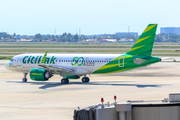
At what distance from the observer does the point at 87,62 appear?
47.5 metres

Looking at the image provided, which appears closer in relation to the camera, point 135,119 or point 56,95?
point 135,119

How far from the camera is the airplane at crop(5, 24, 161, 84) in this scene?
145ft

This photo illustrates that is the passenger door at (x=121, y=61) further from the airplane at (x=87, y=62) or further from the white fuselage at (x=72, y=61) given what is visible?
the white fuselage at (x=72, y=61)

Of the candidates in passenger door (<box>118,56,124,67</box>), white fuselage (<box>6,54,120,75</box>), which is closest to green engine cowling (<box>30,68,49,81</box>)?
white fuselage (<box>6,54,120,75</box>)

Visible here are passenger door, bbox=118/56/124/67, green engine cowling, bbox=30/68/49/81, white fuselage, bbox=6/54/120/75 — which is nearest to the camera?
passenger door, bbox=118/56/124/67

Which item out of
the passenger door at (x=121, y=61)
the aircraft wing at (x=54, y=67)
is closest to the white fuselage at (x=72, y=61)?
the passenger door at (x=121, y=61)

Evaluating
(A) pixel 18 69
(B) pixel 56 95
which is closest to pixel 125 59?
(B) pixel 56 95

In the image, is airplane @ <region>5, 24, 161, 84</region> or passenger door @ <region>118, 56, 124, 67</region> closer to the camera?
airplane @ <region>5, 24, 161, 84</region>

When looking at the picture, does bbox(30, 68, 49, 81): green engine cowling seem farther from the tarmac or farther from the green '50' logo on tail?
the green '50' logo on tail

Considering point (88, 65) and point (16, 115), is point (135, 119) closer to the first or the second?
point (16, 115)

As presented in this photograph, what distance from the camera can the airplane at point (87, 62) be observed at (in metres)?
44.2

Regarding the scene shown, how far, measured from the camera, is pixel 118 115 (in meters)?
13.0

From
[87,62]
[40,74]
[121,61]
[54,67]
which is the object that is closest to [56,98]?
[40,74]

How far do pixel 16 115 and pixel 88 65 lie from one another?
2303 centimetres
